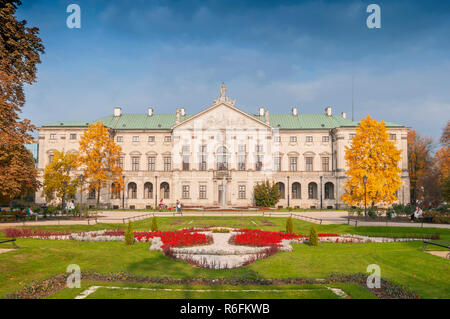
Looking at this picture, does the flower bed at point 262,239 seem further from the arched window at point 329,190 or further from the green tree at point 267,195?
the arched window at point 329,190

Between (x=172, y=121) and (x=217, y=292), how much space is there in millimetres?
59021

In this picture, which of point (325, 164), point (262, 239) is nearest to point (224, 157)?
point (325, 164)

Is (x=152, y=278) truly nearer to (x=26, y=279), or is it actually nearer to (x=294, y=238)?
(x=26, y=279)

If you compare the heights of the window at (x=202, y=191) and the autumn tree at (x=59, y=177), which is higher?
the autumn tree at (x=59, y=177)

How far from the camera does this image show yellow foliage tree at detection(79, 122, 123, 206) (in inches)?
1858

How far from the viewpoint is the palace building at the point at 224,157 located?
58.8m

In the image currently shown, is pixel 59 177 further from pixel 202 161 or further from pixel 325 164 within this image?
pixel 325 164

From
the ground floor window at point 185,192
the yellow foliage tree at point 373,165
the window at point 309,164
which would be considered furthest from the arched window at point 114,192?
the yellow foliage tree at point 373,165

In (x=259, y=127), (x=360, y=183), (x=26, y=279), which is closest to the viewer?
(x=26, y=279)

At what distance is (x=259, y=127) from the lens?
59.8 m

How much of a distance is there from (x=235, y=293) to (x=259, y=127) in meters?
52.2

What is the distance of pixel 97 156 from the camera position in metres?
48.3

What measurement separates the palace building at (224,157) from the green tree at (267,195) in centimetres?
480
